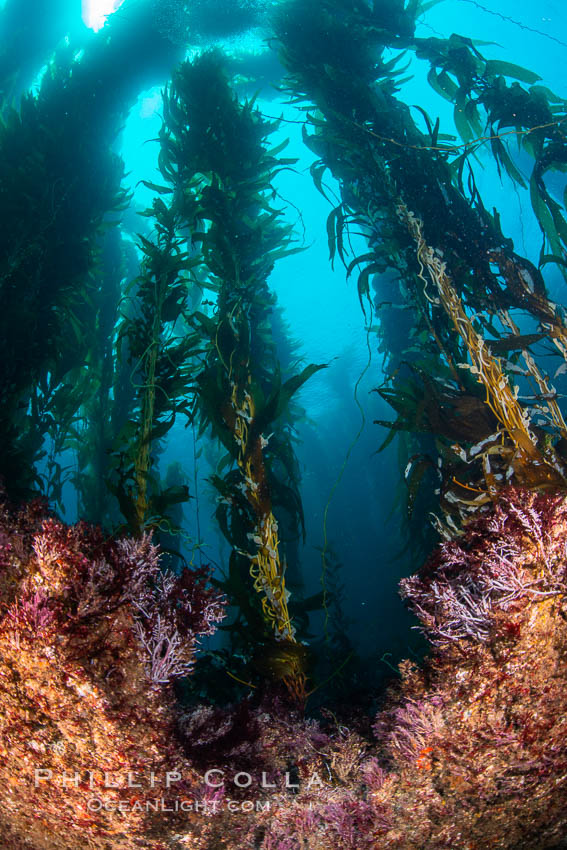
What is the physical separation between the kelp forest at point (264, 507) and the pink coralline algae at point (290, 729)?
11 mm

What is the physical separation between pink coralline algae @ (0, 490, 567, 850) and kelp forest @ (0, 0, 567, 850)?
0.01 m

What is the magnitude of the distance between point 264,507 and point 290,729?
1.09 meters

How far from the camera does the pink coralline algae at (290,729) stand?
144cm

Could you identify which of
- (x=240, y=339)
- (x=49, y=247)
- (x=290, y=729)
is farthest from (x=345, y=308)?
(x=290, y=729)

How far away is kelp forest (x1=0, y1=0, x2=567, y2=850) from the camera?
4.80 ft

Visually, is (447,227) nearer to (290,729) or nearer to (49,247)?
(290,729)

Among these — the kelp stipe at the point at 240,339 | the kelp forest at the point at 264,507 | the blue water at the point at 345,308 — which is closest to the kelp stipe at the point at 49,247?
the kelp forest at the point at 264,507

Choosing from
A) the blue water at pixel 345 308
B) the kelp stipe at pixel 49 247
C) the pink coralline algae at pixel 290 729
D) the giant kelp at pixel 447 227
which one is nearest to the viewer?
the pink coralline algae at pixel 290 729

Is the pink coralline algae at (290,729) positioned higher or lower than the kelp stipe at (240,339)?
lower

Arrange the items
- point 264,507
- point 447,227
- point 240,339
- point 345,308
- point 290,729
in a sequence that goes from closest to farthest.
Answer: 1. point 290,729
2. point 264,507
3. point 240,339
4. point 447,227
5. point 345,308

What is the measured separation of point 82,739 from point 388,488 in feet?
67.5

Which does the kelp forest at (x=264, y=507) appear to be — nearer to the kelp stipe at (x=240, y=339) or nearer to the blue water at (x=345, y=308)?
the kelp stipe at (x=240, y=339)

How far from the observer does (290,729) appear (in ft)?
5.67

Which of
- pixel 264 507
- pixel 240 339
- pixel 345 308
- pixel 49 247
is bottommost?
pixel 264 507
